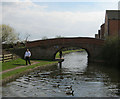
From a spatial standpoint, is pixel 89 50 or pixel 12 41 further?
pixel 12 41

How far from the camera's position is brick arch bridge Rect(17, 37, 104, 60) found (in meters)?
31.5

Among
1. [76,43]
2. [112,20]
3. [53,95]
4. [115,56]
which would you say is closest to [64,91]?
[53,95]

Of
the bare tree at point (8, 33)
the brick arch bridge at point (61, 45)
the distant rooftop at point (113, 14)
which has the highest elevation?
the distant rooftop at point (113, 14)

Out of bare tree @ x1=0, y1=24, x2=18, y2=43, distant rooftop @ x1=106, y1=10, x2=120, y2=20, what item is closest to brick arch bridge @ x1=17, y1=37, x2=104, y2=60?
distant rooftop @ x1=106, y1=10, x2=120, y2=20

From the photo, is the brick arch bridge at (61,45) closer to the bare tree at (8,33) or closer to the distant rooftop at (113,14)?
the distant rooftop at (113,14)

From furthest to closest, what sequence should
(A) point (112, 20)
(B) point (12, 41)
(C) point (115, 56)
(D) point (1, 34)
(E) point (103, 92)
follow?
(B) point (12, 41)
(D) point (1, 34)
(A) point (112, 20)
(C) point (115, 56)
(E) point (103, 92)

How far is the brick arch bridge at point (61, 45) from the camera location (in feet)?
104

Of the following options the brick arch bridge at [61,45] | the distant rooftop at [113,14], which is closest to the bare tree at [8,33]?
the brick arch bridge at [61,45]

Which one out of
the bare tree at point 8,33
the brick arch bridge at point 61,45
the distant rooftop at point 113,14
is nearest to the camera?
the brick arch bridge at point 61,45

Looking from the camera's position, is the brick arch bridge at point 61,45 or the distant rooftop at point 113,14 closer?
the brick arch bridge at point 61,45

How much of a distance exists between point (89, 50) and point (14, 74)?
19.1 metres

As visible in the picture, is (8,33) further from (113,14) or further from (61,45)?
(113,14)

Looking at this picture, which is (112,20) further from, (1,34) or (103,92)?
(103,92)

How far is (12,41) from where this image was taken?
1881 inches
